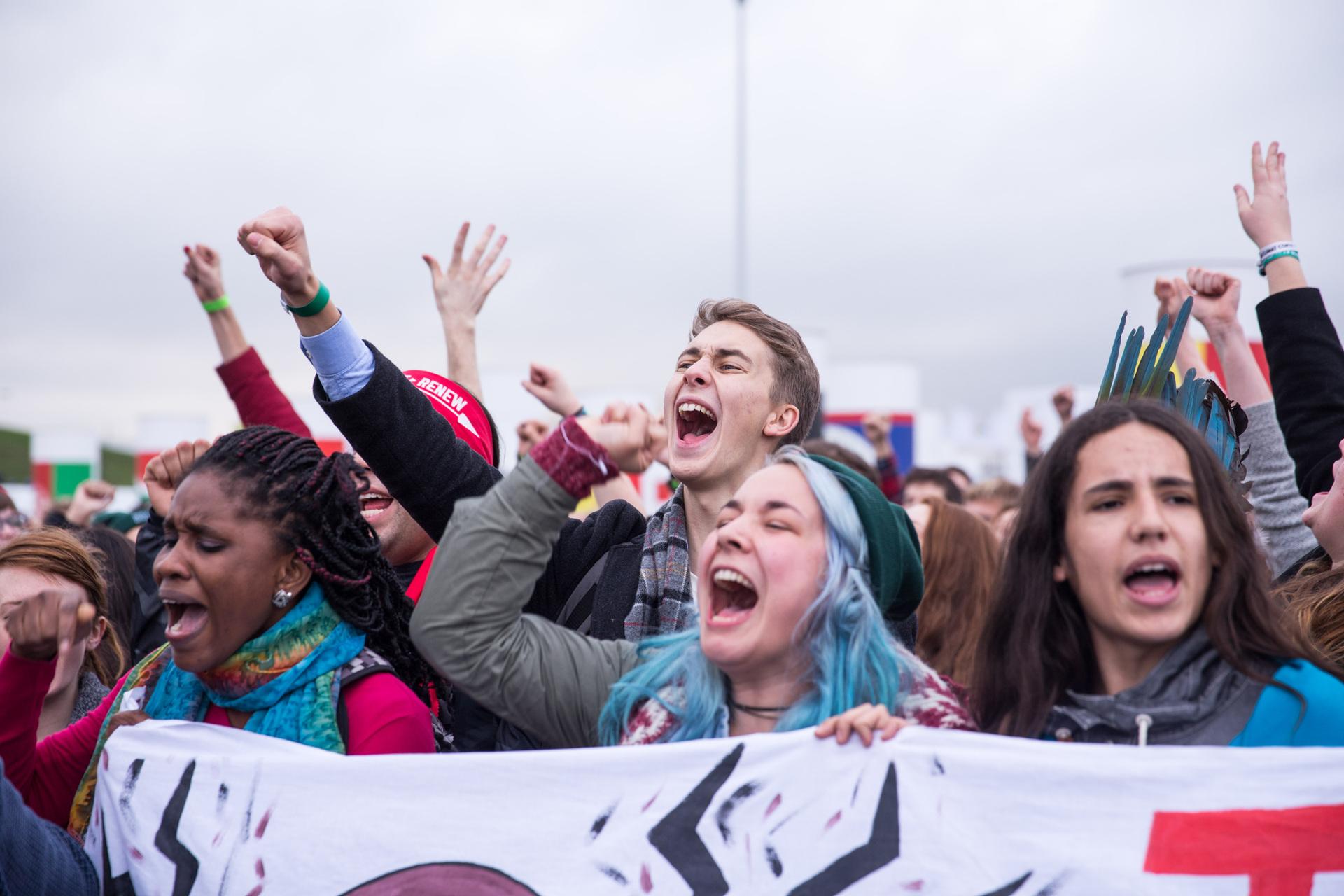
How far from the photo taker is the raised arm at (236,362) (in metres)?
4.08

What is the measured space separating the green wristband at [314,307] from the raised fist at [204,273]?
2299 millimetres

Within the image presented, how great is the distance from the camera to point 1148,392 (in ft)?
9.24

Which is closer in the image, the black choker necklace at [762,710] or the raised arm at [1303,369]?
the black choker necklace at [762,710]

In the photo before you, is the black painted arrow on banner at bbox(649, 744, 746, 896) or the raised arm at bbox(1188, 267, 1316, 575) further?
the raised arm at bbox(1188, 267, 1316, 575)

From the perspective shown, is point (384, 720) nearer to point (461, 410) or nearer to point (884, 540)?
point (884, 540)

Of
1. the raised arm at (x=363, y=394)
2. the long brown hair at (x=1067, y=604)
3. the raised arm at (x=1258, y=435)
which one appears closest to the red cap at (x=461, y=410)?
the raised arm at (x=363, y=394)

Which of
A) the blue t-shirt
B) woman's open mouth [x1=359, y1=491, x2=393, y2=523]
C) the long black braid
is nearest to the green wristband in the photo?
the long black braid

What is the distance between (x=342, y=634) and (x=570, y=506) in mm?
597

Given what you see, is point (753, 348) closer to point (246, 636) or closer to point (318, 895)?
point (246, 636)

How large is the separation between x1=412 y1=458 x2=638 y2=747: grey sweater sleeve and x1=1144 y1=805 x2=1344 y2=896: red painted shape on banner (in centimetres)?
110

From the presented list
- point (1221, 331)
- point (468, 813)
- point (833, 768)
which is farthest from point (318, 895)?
point (1221, 331)

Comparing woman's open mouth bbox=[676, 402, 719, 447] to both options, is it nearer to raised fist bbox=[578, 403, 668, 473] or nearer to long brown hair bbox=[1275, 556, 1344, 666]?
raised fist bbox=[578, 403, 668, 473]

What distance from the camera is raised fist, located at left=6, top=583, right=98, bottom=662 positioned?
6.88ft

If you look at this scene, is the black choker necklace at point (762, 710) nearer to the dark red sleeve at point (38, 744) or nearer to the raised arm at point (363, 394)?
the raised arm at point (363, 394)
